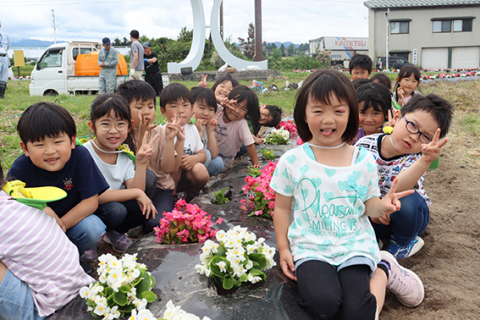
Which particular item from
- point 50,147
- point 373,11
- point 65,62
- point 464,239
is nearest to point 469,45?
point 373,11

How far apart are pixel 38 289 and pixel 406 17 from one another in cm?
3711

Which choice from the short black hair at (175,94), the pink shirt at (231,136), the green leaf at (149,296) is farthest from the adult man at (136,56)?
the green leaf at (149,296)

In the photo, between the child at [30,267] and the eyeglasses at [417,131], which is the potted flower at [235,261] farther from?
the eyeglasses at [417,131]

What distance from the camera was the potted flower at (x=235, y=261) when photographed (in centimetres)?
192

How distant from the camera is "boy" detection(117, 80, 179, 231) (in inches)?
126

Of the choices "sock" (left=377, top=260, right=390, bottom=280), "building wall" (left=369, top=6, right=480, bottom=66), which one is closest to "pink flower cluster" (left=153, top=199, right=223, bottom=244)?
"sock" (left=377, top=260, right=390, bottom=280)

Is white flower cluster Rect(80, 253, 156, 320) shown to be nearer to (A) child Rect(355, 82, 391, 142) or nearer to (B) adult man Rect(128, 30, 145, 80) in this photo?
(A) child Rect(355, 82, 391, 142)

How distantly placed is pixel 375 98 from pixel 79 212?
2.53 metres

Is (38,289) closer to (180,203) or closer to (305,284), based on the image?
(180,203)

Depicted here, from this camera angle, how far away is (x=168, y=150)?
10.9 ft

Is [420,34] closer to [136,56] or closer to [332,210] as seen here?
[136,56]

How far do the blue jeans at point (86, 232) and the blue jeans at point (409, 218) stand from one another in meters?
2.05

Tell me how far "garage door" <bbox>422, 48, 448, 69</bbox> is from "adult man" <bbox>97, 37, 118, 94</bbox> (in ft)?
102

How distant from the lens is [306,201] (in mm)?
2018
